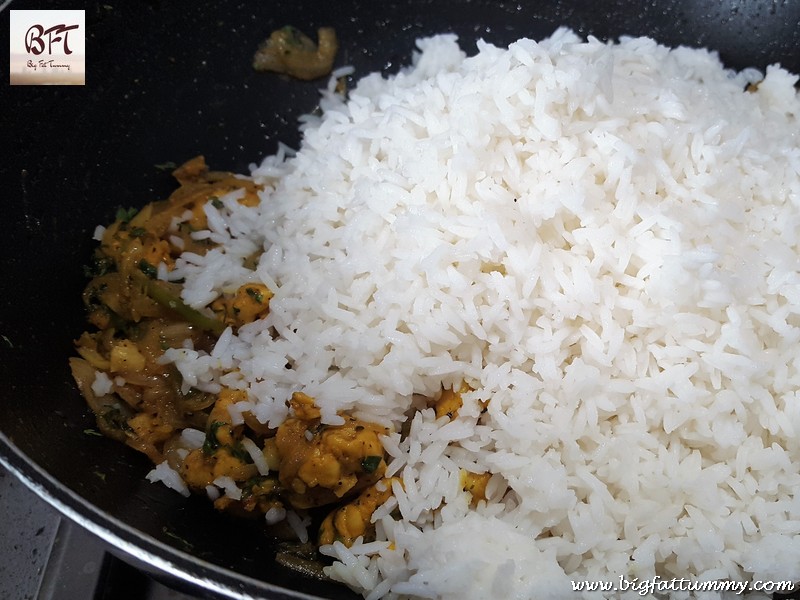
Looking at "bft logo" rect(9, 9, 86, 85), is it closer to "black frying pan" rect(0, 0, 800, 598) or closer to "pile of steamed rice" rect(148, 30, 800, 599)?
"black frying pan" rect(0, 0, 800, 598)

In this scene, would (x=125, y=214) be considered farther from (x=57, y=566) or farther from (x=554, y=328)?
(x=554, y=328)

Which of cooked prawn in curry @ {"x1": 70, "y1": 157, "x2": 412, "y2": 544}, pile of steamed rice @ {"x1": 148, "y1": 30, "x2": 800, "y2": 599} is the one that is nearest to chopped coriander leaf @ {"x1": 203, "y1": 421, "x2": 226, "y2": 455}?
cooked prawn in curry @ {"x1": 70, "y1": 157, "x2": 412, "y2": 544}

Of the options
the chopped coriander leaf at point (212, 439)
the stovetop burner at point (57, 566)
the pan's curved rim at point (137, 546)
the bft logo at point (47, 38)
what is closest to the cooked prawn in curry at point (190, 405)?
the chopped coriander leaf at point (212, 439)

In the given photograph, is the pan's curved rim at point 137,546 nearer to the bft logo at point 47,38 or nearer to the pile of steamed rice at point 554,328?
the pile of steamed rice at point 554,328

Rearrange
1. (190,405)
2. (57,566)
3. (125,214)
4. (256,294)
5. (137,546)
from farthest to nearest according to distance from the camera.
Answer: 1. (125,214)
2. (256,294)
3. (190,405)
4. (57,566)
5. (137,546)

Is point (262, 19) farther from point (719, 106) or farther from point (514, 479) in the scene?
point (514, 479)

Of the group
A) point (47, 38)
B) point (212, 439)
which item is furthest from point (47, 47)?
point (212, 439)

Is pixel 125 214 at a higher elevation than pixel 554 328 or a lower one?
higher

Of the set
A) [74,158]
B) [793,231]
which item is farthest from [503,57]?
[74,158]
